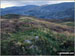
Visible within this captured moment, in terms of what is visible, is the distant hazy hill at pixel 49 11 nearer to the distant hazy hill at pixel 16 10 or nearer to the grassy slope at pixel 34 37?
the distant hazy hill at pixel 16 10

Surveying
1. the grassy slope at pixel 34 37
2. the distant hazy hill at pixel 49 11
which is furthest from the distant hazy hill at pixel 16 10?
the grassy slope at pixel 34 37

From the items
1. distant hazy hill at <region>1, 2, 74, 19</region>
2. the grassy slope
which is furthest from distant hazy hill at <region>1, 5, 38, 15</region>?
the grassy slope

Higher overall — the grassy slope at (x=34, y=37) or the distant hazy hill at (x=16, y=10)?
the distant hazy hill at (x=16, y=10)

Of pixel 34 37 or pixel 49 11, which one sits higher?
pixel 49 11

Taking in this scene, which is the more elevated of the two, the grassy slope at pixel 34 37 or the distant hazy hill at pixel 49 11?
the distant hazy hill at pixel 49 11

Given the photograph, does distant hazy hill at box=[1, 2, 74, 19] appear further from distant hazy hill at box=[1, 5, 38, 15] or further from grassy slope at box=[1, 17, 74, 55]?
grassy slope at box=[1, 17, 74, 55]

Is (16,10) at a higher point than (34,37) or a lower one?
higher
